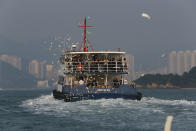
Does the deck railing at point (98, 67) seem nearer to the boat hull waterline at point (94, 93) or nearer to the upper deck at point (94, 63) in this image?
the upper deck at point (94, 63)

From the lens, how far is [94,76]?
2136 inches

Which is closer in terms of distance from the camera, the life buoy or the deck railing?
the deck railing

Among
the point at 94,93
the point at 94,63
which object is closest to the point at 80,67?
the point at 94,63

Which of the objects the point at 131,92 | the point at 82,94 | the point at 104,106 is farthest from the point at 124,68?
the point at 104,106

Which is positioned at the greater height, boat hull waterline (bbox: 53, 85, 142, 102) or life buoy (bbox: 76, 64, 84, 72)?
life buoy (bbox: 76, 64, 84, 72)

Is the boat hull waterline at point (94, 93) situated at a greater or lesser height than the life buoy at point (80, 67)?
lesser

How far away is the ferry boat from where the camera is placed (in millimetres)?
47500

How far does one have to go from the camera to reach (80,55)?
54844 mm

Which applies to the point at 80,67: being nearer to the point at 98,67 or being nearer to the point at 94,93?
the point at 98,67

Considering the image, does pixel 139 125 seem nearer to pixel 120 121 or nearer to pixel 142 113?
pixel 120 121

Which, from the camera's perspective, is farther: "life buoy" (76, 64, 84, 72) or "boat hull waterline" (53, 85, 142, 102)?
"life buoy" (76, 64, 84, 72)

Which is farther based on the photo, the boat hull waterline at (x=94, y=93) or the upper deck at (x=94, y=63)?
the upper deck at (x=94, y=63)

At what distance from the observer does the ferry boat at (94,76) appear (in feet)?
156

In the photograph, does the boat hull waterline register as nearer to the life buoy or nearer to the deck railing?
the deck railing
